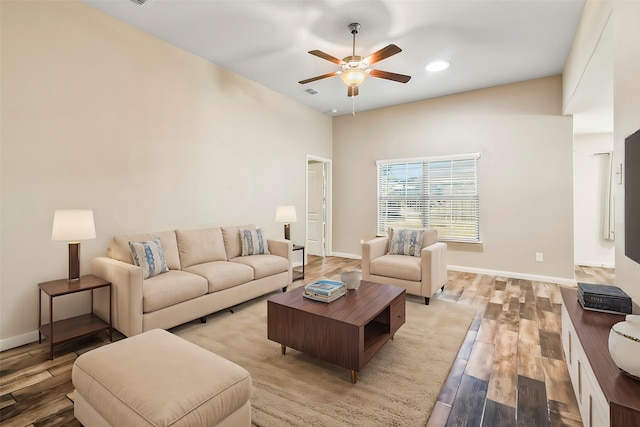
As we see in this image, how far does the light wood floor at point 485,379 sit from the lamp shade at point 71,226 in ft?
3.02

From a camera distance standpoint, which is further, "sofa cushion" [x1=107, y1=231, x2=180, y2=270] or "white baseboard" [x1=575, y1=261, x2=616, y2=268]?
"white baseboard" [x1=575, y1=261, x2=616, y2=268]

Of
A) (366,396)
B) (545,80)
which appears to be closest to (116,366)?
(366,396)

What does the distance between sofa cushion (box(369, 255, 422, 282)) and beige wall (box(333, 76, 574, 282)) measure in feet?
6.15

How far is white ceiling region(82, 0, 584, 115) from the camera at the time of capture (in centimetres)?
287

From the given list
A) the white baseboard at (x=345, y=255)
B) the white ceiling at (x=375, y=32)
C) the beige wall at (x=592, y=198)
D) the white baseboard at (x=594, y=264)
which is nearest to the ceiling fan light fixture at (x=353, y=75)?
the white ceiling at (x=375, y=32)

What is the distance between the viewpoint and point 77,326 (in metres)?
2.58

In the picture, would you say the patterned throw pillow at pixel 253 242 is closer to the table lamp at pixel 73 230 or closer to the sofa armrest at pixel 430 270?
the table lamp at pixel 73 230

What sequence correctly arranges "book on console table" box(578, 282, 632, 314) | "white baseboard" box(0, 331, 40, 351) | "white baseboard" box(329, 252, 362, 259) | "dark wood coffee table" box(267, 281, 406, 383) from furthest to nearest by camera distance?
"white baseboard" box(329, 252, 362, 259), "white baseboard" box(0, 331, 40, 351), "dark wood coffee table" box(267, 281, 406, 383), "book on console table" box(578, 282, 632, 314)

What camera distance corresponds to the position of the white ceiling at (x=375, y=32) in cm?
287

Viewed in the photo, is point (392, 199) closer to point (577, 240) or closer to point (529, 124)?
point (529, 124)

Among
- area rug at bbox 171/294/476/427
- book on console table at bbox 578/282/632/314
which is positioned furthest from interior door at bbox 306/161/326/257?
book on console table at bbox 578/282/632/314

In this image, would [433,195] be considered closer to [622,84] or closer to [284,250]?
[284,250]

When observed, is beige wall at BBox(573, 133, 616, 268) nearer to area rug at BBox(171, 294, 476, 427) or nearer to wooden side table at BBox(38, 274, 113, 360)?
area rug at BBox(171, 294, 476, 427)

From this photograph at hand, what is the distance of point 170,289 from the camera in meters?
2.69
